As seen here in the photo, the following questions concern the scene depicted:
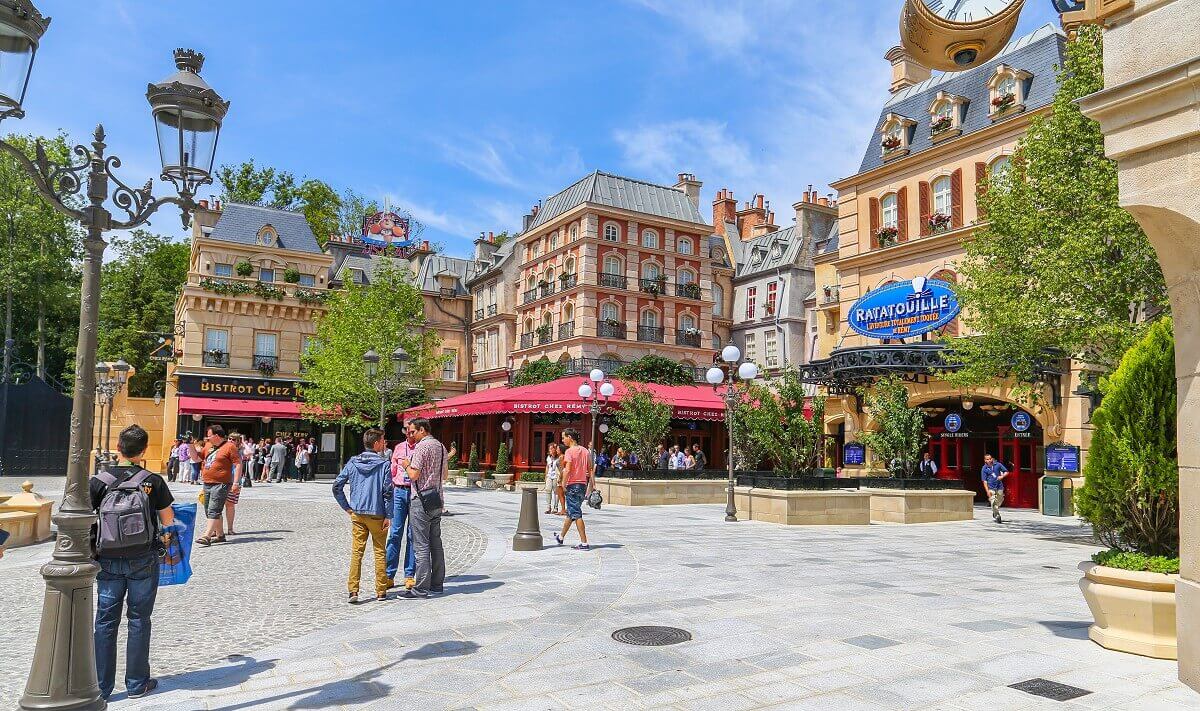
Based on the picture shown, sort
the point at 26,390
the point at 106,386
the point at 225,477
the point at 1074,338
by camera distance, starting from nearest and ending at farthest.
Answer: the point at 225,477 < the point at 1074,338 < the point at 106,386 < the point at 26,390

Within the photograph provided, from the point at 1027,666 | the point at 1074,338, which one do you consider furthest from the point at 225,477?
the point at 1074,338

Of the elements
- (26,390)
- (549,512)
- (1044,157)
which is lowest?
(549,512)

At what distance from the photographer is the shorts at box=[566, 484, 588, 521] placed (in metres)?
11.8

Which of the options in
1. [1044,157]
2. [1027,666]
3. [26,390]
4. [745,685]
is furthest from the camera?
[26,390]

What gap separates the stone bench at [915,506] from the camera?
17406 millimetres

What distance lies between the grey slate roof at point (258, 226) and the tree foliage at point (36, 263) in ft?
23.4

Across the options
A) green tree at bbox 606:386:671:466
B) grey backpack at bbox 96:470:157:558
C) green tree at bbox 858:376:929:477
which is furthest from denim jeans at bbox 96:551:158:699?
green tree at bbox 606:386:671:466

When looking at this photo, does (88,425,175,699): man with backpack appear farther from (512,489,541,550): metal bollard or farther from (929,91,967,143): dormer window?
(929,91,967,143): dormer window

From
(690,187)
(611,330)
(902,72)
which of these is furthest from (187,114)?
(690,187)

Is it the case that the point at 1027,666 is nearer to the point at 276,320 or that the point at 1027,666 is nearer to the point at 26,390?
Answer: the point at 26,390

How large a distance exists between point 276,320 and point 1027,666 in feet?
127

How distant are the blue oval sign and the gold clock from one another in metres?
17.6

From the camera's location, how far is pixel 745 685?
5227 millimetres

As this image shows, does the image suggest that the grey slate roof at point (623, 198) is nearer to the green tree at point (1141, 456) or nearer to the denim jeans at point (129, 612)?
the green tree at point (1141, 456)
